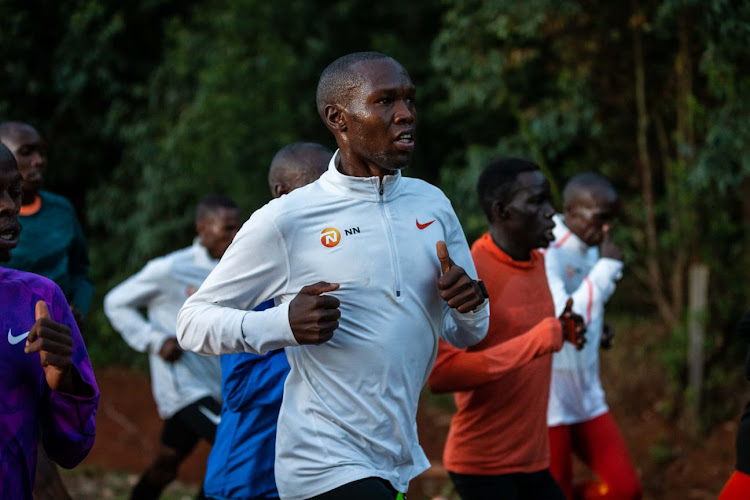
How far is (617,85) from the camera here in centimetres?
952

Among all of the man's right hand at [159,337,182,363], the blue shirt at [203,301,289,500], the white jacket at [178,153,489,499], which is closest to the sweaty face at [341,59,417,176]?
the white jacket at [178,153,489,499]

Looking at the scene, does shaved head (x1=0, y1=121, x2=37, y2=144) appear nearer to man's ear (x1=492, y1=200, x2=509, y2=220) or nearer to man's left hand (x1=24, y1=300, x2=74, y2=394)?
man's ear (x1=492, y1=200, x2=509, y2=220)

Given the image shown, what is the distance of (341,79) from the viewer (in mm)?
3428

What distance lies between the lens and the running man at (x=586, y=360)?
215 inches

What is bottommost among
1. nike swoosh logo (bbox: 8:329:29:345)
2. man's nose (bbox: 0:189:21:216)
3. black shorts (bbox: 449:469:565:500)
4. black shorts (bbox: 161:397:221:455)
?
black shorts (bbox: 161:397:221:455)

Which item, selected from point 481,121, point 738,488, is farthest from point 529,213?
point 481,121

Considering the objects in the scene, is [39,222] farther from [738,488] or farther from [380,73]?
[738,488]

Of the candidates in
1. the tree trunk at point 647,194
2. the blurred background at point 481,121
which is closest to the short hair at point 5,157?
the blurred background at point 481,121

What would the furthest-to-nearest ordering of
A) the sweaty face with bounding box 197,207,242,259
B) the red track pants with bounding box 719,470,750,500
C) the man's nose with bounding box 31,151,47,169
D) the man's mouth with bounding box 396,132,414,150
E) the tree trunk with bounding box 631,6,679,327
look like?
the tree trunk with bounding box 631,6,679,327 < the sweaty face with bounding box 197,207,242,259 < the man's nose with bounding box 31,151,47,169 < the red track pants with bounding box 719,470,750,500 < the man's mouth with bounding box 396,132,414,150

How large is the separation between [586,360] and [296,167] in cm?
237

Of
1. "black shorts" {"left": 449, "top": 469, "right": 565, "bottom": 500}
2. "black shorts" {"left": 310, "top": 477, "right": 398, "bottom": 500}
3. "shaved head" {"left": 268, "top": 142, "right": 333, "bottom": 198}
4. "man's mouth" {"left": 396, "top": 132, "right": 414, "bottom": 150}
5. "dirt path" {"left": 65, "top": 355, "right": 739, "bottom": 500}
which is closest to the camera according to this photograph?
"black shorts" {"left": 310, "top": 477, "right": 398, "bottom": 500}

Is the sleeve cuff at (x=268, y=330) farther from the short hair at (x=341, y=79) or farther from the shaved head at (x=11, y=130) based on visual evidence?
the shaved head at (x=11, y=130)

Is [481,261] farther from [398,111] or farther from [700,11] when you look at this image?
[700,11]

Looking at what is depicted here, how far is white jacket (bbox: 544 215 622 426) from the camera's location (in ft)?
17.6
